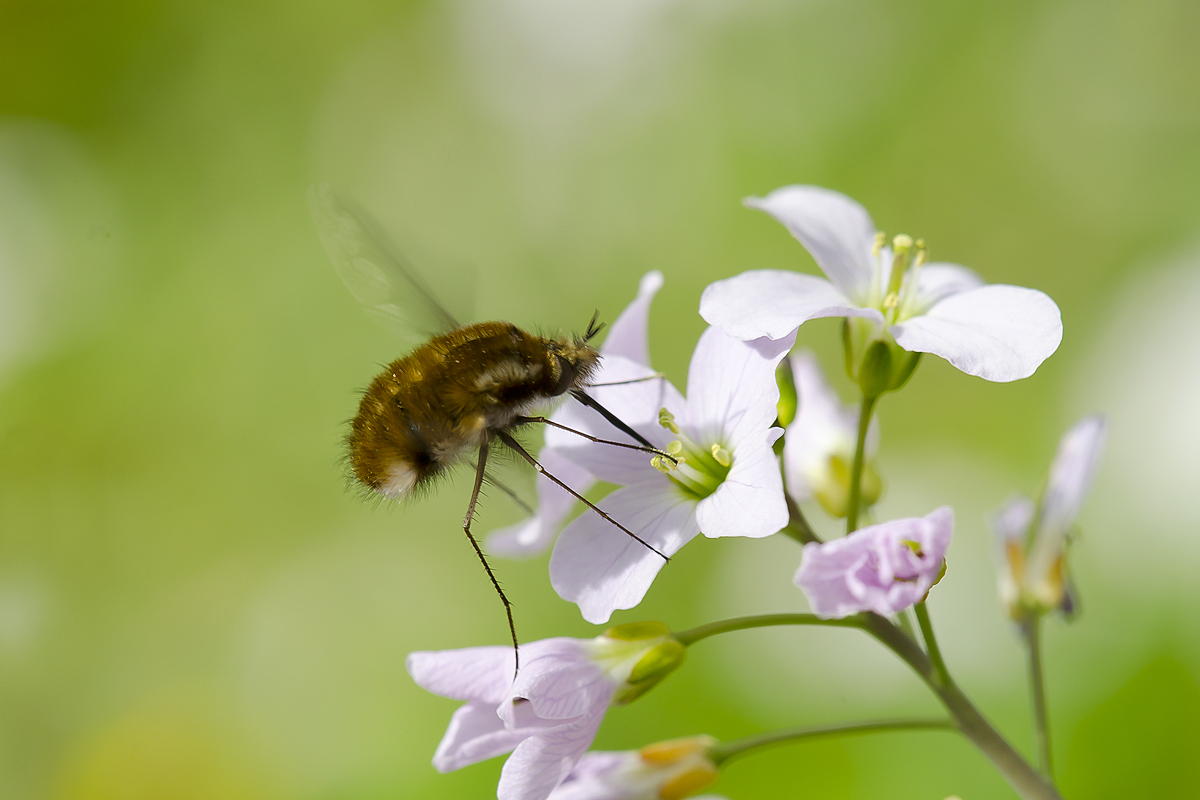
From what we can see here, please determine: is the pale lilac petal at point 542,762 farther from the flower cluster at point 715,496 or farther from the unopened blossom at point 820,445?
the unopened blossom at point 820,445

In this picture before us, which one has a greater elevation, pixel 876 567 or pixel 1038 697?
pixel 876 567

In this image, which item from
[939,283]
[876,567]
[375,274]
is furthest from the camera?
[375,274]

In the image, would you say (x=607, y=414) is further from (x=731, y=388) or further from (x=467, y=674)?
(x=467, y=674)

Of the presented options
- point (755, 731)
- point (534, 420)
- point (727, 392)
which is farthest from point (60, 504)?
point (727, 392)

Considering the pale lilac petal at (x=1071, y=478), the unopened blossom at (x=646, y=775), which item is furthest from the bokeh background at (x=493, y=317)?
the unopened blossom at (x=646, y=775)

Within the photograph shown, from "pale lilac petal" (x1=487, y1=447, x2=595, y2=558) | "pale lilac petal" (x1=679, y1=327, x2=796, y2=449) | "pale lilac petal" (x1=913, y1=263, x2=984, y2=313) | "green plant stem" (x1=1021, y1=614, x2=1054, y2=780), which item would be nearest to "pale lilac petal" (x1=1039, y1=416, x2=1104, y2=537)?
"green plant stem" (x1=1021, y1=614, x2=1054, y2=780)

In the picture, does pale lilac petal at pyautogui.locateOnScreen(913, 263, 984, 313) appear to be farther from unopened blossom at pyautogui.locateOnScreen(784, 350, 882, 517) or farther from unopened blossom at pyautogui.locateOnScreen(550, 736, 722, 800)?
unopened blossom at pyautogui.locateOnScreen(550, 736, 722, 800)

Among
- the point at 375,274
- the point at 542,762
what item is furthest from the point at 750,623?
the point at 375,274
